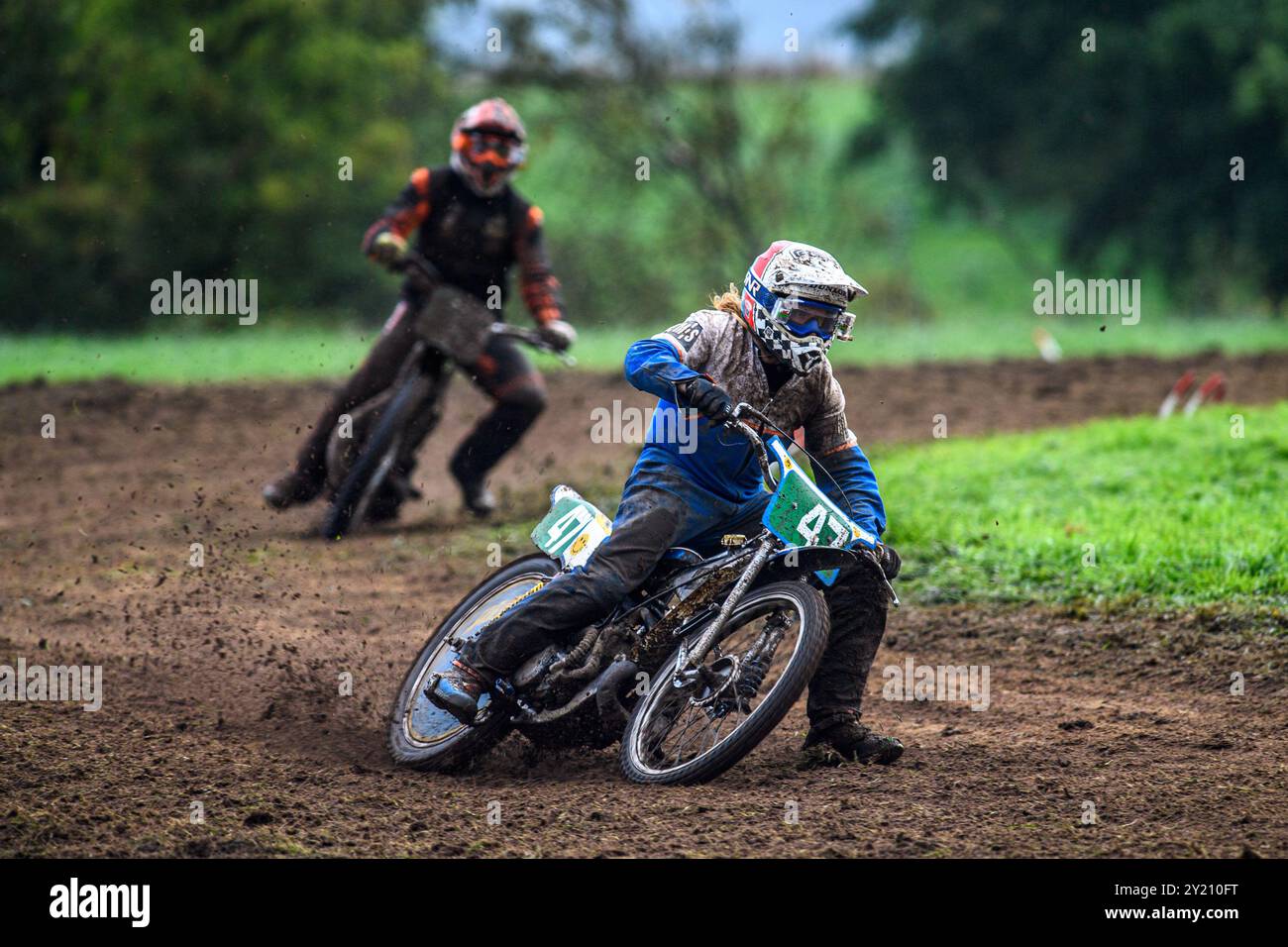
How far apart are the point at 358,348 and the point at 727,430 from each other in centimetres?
1747

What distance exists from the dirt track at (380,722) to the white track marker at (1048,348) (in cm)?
779

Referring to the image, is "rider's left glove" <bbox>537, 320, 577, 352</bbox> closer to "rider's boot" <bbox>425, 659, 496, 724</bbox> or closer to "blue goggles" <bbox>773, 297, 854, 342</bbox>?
"rider's boot" <bbox>425, 659, 496, 724</bbox>

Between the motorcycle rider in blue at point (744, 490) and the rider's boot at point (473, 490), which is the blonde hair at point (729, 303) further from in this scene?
the rider's boot at point (473, 490)

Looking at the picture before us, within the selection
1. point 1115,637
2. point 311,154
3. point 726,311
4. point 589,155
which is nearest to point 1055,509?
point 1115,637

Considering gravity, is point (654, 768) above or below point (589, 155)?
below

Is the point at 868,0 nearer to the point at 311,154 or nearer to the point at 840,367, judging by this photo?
the point at 311,154

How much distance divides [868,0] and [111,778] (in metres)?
33.8

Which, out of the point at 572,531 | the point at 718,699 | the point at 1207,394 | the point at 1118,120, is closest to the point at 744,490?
the point at 572,531

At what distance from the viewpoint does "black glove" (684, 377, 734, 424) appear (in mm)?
5488

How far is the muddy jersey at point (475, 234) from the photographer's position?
35.2 ft

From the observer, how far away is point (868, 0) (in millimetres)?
36625

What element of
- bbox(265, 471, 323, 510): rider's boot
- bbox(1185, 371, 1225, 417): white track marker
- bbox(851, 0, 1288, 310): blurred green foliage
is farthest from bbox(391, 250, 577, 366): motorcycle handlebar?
bbox(851, 0, 1288, 310): blurred green foliage

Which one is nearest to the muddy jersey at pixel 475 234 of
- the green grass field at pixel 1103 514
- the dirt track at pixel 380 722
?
the dirt track at pixel 380 722

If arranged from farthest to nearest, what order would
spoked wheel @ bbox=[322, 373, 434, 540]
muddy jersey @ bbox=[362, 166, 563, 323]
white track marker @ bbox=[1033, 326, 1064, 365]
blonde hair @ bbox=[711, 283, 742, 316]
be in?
1. white track marker @ bbox=[1033, 326, 1064, 365]
2. muddy jersey @ bbox=[362, 166, 563, 323]
3. spoked wheel @ bbox=[322, 373, 434, 540]
4. blonde hair @ bbox=[711, 283, 742, 316]
